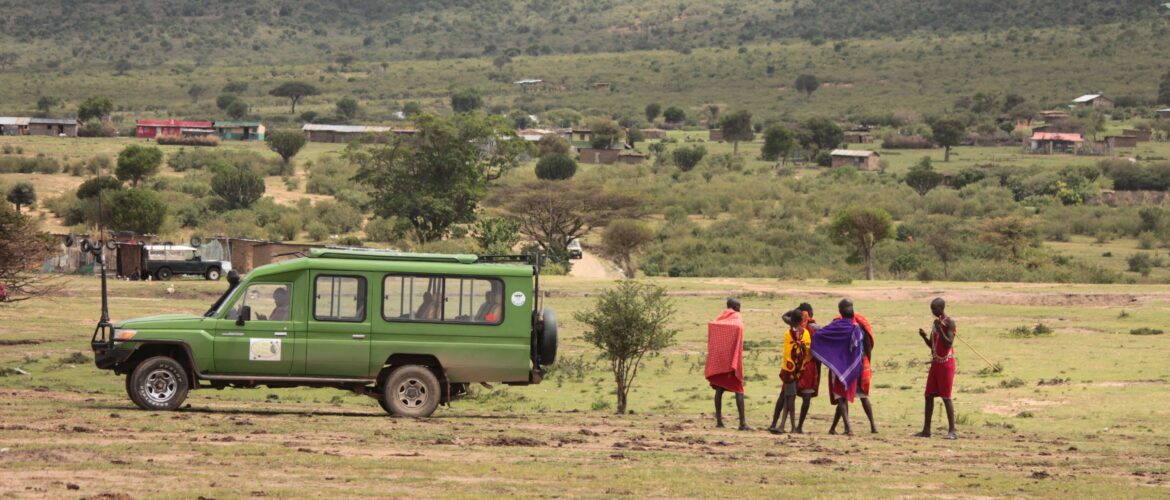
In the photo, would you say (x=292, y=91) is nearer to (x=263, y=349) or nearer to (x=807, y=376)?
(x=263, y=349)

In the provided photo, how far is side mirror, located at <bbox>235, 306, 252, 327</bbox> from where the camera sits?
1594 cm

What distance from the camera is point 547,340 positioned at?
16.5 meters

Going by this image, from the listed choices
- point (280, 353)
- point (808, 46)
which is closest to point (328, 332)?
point (280, 353)

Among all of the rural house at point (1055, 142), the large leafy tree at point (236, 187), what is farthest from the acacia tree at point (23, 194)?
the rural house at point (1055, 142)

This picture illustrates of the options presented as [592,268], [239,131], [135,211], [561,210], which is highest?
[239,131]

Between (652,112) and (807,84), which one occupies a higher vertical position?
(807,84)

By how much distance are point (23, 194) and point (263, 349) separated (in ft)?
179

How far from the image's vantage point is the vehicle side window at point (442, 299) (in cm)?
1611

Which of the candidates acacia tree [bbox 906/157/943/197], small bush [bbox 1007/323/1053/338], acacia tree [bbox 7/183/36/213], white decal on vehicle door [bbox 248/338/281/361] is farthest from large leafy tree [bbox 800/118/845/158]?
white decal on vehicle door [bbox 248/338/281/361]

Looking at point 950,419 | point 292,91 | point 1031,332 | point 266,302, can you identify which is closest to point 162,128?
point 292,91

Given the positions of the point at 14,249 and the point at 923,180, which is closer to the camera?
the point at 14,249

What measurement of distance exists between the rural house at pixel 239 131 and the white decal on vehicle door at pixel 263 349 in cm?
10078

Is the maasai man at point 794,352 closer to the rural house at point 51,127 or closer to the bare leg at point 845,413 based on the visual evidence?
the bare leg at point 845,413

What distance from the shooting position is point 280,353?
52.5ft
